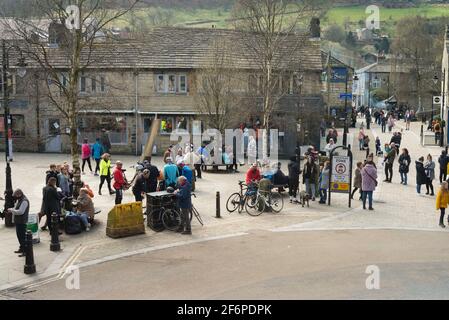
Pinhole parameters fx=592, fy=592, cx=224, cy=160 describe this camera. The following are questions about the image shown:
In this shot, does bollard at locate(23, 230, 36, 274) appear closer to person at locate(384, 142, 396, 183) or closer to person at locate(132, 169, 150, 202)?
person at locate(132, 169, 150, 202)

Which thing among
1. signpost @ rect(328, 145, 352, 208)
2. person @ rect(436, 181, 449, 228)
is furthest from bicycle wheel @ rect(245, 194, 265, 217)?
person @ rect(436, 181, 449, 228)

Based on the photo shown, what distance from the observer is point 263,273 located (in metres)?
12.1

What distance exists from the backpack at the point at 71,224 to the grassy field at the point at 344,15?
58.9m

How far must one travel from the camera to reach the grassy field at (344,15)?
265 ft

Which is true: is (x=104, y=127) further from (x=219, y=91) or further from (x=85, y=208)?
→ (x=85, y=208)

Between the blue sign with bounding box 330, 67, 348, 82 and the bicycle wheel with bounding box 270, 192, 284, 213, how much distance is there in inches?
998

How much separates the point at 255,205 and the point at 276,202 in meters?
0.97

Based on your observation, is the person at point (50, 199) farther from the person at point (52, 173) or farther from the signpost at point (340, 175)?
the signpost at point (340, 175)

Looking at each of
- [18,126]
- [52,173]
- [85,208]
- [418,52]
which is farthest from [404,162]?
[418,52]

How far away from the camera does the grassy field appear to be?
8069 cm

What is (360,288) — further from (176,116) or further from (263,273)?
(176,116)

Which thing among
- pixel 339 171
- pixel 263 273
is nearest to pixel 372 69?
pixel 339 171

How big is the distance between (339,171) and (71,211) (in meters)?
8.68

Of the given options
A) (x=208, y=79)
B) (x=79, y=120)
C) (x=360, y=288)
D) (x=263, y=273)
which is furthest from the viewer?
(x=79, y=120)
